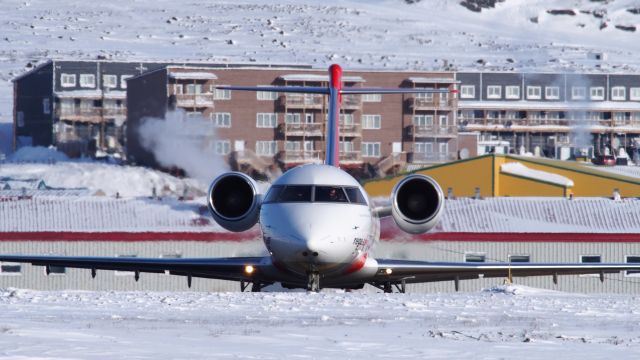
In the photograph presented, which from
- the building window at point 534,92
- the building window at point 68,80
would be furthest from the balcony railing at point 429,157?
the building window at point 68,80

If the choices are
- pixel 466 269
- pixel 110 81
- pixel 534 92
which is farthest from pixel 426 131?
pixel 466 269

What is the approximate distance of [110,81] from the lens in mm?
160625

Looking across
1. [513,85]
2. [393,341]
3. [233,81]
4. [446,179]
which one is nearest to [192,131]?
[446,179]

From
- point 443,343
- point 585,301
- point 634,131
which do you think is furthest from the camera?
point 634,131

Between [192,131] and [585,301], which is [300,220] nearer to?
[585,301]

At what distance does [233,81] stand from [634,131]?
5934 centimetres

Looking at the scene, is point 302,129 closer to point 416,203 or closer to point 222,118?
point 222,118

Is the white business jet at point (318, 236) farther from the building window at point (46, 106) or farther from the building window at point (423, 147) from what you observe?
the building window at point (46, 106)

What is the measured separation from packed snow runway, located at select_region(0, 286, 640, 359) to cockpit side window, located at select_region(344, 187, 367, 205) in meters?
3.57

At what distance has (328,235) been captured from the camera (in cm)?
2962

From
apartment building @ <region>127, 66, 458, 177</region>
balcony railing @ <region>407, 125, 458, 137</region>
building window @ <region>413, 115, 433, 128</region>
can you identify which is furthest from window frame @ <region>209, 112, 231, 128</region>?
building window @ <region>413, 115, 433, 128</region>

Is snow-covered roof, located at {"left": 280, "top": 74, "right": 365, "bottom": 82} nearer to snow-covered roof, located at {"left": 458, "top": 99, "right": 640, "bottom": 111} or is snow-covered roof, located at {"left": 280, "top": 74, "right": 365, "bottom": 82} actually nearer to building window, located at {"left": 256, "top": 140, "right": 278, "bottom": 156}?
building window, located at {"left": 256, "top": 140, "right": 278, "bottom": 156}

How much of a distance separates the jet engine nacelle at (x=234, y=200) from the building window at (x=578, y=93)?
14033 centimetres

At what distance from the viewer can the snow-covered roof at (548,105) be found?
167 m
